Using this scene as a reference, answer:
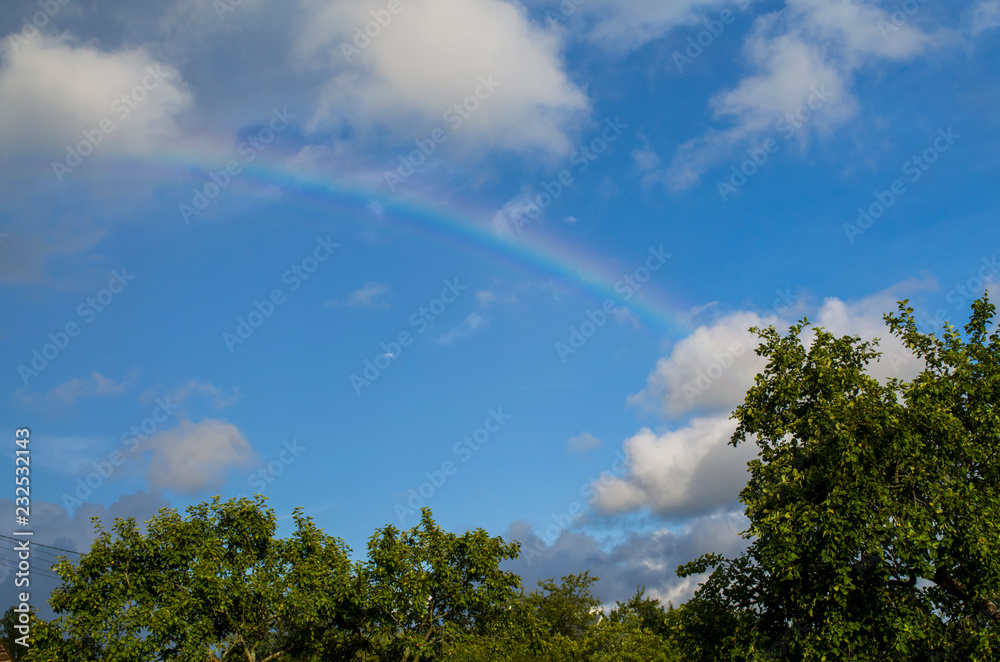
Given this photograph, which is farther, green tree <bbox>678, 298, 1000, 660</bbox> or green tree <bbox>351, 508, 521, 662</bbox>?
green tree <bbox>351, 508, 521, 662</bbox>

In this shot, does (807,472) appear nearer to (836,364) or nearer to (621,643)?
(836,364)

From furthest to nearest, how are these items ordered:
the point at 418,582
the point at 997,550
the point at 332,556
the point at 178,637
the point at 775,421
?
the point at 332,556
the point at 418,582
the point at 178,637
the point at 775,421
the point at 997,550

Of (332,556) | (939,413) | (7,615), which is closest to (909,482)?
(939,413)

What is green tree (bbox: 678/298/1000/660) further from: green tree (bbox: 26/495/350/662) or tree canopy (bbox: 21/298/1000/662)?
green tree (bbox: 26/495/350/662)

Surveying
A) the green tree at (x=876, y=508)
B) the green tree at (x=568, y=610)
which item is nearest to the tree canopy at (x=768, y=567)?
the green tree at (x=876, y=508)

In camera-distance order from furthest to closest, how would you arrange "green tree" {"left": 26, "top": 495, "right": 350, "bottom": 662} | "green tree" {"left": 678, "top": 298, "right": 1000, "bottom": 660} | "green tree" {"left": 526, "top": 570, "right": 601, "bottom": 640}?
1. "green tree" {"left": 526, "top": 570, "right": 601, "bottom": 640}
2. "green tree" {"left": 26, "top": 495, "right": 350, "bottom": 662}
3. "green tree" {"left": 678, "top": 298, "right": 1000, "bottom": 660}

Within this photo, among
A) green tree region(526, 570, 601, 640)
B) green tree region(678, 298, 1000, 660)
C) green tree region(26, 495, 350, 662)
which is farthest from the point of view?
green tree region(526, 570, 601, 640)

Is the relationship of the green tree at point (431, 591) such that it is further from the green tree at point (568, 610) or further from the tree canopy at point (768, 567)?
the green tree at point (568, 610)

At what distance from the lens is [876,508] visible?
69.1 feet

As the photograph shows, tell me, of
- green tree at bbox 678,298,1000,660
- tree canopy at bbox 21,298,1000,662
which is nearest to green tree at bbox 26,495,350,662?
tree canopy at bbox 21,298,1000,662

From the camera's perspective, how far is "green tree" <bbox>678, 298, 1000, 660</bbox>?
66.8 feet

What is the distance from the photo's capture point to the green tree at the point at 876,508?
20.4 meters

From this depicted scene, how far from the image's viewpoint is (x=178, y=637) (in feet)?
87.1

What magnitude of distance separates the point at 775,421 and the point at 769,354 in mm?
2435
